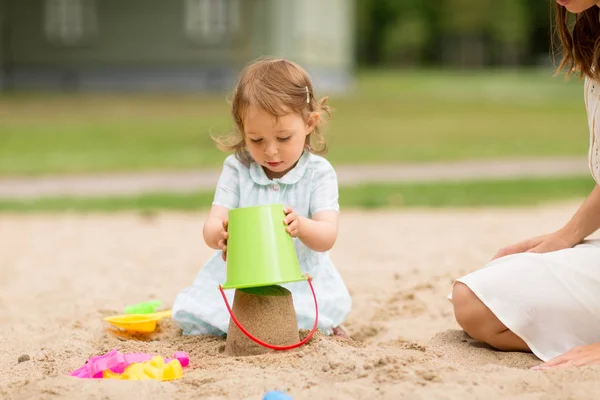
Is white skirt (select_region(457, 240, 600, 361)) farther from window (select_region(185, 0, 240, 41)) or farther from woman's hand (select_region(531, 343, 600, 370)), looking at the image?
window (select_region(185, 0, 240, 41))

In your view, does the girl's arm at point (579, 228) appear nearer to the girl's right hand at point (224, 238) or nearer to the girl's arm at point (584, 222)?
the girl's arm at point (584, 222)

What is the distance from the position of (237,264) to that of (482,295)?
0.90 metres

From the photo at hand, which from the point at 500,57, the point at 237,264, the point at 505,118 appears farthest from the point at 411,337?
the point at 500,57

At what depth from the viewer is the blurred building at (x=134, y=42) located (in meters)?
24.5

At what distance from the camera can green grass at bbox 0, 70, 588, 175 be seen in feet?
40.0

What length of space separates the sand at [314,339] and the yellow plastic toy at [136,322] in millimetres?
57

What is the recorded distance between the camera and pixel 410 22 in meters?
57.9

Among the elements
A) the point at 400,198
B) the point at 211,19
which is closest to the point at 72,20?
the point at 211,19

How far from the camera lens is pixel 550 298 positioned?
3.25m

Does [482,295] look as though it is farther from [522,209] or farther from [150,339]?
[522,209]

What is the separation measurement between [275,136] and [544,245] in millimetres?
1128

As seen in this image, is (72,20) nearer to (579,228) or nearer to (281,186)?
(281,186)

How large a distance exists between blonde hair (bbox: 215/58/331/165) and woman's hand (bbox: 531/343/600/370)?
3.62 ft

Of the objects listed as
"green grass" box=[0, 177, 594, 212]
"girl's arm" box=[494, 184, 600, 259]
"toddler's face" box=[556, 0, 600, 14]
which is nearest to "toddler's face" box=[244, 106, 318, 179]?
"toddler's face" box=[556, 0, 600, 14]
